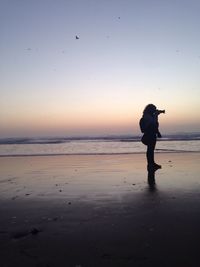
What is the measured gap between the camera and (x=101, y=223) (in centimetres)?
507

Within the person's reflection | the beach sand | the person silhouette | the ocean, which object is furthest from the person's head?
the ocean

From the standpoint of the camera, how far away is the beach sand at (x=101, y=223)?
3.76 metres

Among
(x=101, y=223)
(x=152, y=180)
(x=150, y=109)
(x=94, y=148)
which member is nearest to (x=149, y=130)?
(x=150, y=109)

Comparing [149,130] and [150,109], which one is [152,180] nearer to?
[149,130]

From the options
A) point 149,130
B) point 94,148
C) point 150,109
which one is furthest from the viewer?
point 94,148

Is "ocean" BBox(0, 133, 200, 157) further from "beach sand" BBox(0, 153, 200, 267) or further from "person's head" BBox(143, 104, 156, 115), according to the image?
"beach sand" BBox(0, 153, 200, 267)

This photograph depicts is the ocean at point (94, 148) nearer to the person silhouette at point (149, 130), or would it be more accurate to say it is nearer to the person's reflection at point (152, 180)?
the person silhouette at point (149, 130)

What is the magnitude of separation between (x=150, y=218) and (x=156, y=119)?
18.5 ft

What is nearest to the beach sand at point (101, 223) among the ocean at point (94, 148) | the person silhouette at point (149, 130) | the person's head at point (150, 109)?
the person silhouette at point (149, 130)

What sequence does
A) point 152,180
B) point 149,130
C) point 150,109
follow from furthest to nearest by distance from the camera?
point 150,109 < point 149,130 < point 152,180

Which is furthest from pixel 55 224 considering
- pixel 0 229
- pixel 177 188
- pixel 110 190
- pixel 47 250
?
pixel 177 188

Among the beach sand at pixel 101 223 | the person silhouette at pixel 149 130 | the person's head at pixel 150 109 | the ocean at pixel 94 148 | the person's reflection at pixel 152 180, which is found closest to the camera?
the beach sand at pixel 101 223

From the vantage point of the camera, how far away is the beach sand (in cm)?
376

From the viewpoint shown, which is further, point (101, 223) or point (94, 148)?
point (94, 148)
